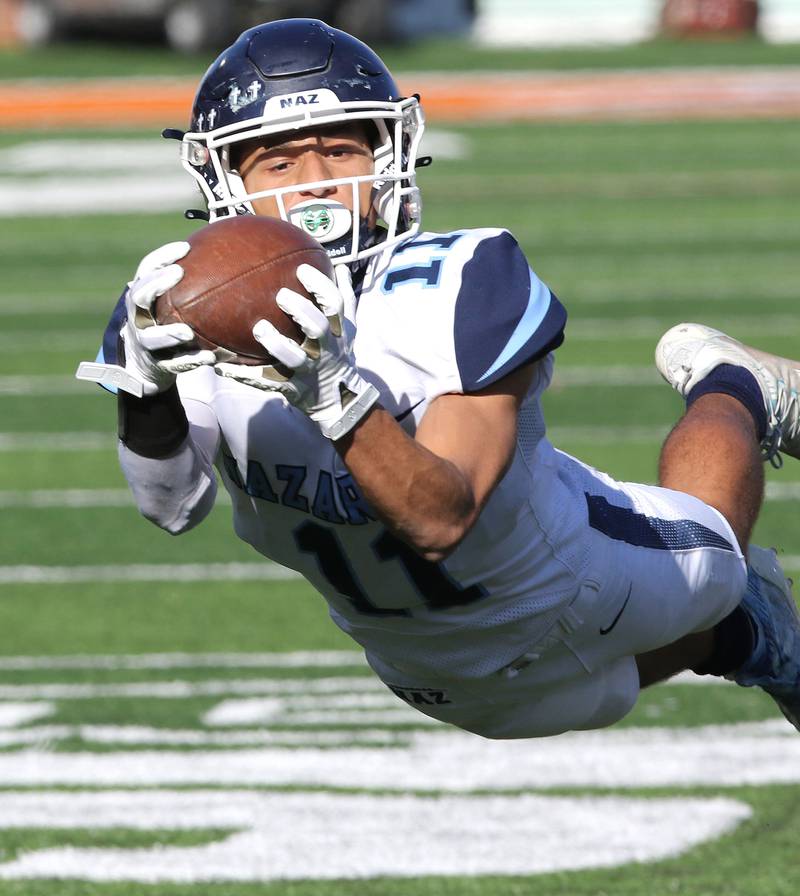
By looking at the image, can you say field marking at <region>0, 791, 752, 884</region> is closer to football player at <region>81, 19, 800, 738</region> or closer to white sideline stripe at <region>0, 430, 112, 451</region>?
football player at <region>81, 19, 800, 738</region>

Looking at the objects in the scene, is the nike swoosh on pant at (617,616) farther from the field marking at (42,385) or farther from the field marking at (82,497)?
the field marking at (42,385)

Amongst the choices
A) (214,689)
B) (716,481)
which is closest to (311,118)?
(716,481)

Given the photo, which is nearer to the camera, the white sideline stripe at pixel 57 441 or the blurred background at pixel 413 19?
the white sideline stripe at pixel 57 441

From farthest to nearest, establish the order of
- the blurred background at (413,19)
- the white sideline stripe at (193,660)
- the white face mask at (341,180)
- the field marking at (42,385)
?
the blurred background at (413,19) → the field marking at (42,385) → the white sideline stripe at (193,660) → the white face mask at (341,180)

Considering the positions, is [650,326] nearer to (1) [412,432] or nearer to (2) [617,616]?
(2) [617,616]

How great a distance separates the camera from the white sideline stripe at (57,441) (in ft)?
24.6

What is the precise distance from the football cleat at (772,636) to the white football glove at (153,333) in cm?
149

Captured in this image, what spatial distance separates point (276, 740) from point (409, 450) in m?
2.44

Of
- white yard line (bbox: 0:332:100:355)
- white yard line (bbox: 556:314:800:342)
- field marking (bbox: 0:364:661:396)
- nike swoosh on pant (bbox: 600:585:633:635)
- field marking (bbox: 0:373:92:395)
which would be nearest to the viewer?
nike swoosh on pant (bbox: 600:585:633:635)

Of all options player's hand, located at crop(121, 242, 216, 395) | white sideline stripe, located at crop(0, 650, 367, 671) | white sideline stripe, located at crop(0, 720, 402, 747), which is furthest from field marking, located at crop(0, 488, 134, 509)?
player's hand, located at crop(121, 242, 216, 395)

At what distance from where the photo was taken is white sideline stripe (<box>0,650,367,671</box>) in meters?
5.25

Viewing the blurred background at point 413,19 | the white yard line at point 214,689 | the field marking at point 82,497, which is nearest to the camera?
the white yard line at point 214,689

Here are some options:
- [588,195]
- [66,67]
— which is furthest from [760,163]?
[66,67]

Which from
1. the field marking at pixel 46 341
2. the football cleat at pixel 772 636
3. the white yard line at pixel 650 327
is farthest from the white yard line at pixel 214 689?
the white yard line at pixel 650 327
